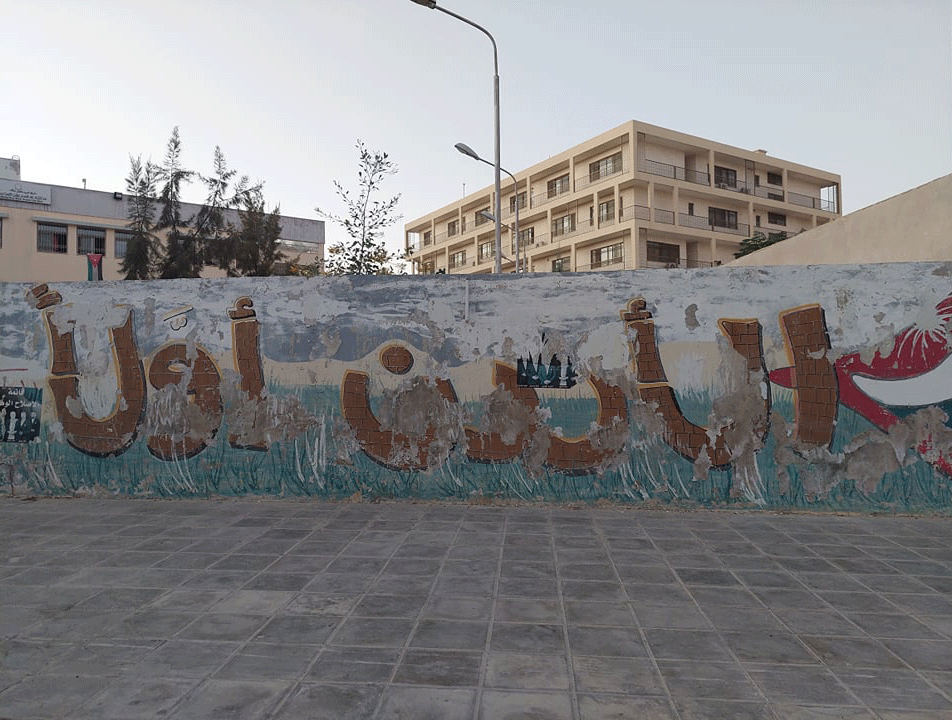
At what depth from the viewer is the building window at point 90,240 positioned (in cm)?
3638

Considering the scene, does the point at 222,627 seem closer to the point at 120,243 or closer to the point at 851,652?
the point at 851,652

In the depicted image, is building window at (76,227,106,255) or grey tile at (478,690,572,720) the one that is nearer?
grey tile at (478,690,572,720)

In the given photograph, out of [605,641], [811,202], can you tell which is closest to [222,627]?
[605,641]

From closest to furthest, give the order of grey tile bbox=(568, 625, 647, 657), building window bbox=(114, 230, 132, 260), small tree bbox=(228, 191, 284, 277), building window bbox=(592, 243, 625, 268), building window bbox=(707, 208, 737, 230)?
1. grey tile bbox=(568, 625, 647, 657)
2. small tree bbox=(228, 191, 284, 277)
3. building window bbox=(592, 243, 625, 268)
4. building window bbox=(114, 230, 132, 260)
5. building window bbox=(707, 208, 737, 230)

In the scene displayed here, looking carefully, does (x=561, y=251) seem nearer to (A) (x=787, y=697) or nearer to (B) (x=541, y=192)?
(B) (x=541, y=192)

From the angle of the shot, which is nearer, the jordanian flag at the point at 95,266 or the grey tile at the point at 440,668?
the grey tile at the point at 440,668

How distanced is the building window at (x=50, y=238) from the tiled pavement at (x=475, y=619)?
36.1 meters

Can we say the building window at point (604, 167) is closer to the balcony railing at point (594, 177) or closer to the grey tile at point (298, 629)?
the balcony railing at point (594, 177)

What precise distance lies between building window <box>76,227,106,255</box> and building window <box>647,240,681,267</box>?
33.0m

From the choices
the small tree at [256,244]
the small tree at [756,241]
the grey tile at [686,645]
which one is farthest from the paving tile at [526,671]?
the small tree at [756,241]

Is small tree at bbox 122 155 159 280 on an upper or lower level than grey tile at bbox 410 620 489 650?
upper

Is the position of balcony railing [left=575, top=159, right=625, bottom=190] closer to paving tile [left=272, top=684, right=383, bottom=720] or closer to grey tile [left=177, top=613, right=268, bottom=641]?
grey tile [left=177, top=613, right=268, bottom=641]

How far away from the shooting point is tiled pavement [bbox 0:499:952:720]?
9.71 ft

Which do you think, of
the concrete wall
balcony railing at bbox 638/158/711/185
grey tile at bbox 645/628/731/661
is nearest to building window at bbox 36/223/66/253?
the concrete wall
